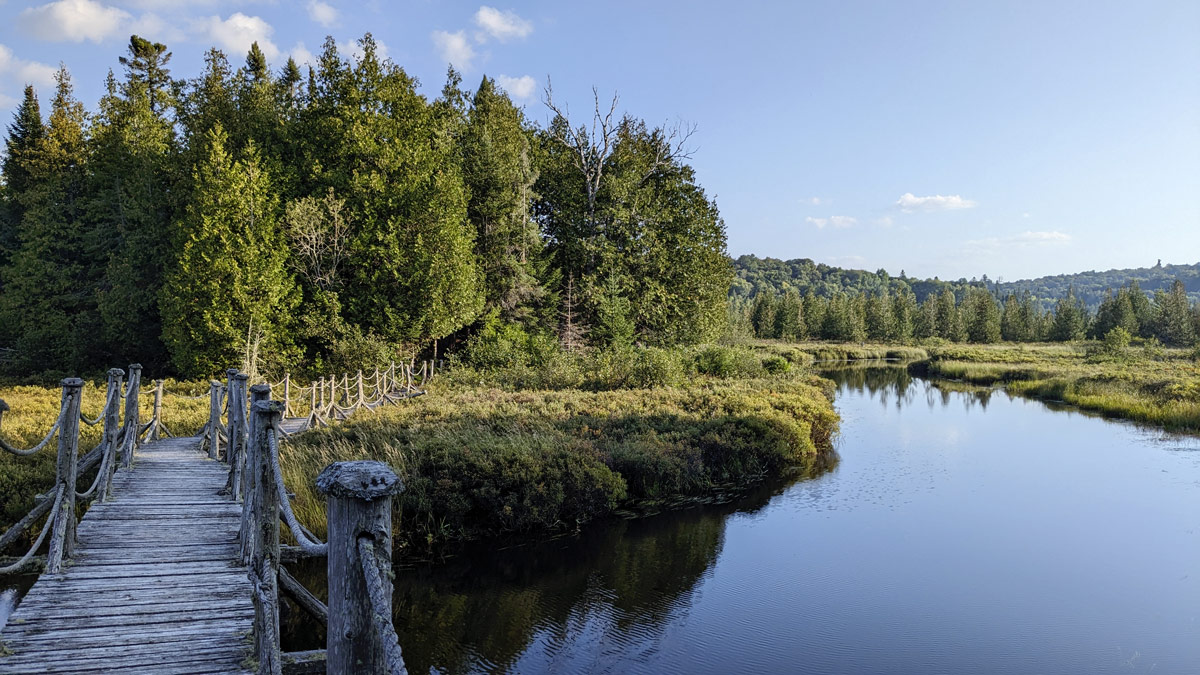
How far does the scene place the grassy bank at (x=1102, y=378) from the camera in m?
26.9

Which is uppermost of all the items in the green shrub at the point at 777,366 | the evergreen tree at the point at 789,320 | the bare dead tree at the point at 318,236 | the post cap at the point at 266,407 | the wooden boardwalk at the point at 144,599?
the bare dead tree at the point at 318,236

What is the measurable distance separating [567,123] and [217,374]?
21.4 m

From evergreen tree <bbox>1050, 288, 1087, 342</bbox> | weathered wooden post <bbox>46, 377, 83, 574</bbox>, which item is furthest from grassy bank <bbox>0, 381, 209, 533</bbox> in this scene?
evergreen tree <bbox>1050, 288, 1087, 342</bbox>

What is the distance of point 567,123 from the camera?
36.5m

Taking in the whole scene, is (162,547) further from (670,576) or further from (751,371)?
(751,371)

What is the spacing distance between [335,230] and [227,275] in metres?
4.43

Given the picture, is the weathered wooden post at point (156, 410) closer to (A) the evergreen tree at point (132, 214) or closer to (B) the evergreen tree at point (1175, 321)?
(A) the evergreen tree at point (132, 214)

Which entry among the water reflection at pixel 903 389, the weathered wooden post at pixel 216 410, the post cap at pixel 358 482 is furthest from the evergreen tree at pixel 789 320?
the post cap at pixel 358 482

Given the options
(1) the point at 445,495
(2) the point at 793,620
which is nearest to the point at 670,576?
(2) the point at 793,620

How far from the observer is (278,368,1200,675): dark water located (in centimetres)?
887

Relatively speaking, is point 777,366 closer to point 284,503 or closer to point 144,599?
point 144,599

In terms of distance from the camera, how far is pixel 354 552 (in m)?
2.69

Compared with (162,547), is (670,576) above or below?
below

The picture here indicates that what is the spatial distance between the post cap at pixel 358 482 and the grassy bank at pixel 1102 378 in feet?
102
